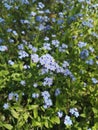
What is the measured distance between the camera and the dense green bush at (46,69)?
3.84 metres

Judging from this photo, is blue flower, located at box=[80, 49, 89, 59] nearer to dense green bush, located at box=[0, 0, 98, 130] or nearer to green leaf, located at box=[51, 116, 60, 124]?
dense green bush, located at box=[0, 0, 98, 130]

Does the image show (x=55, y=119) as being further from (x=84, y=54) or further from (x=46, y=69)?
(x=84, y=54)

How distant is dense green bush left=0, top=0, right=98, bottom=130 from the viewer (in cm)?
384

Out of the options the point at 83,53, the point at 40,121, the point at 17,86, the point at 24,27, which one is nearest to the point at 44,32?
the point at 24,27

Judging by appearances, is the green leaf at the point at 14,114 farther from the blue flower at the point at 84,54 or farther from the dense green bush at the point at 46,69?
the blue flower at the point at 84,54

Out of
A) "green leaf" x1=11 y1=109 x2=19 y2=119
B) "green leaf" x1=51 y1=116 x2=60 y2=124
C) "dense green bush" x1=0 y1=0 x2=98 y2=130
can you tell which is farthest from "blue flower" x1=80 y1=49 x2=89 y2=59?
"green leaf" x1=11 y1=109 x2=19 y2=119

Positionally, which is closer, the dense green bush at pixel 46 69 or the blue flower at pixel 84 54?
the dense green bush at pixel 46 69

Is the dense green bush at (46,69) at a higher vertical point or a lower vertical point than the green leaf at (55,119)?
higher

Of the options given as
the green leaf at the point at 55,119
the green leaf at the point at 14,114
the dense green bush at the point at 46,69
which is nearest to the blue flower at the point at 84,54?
the dense green bush at the point at 46,69

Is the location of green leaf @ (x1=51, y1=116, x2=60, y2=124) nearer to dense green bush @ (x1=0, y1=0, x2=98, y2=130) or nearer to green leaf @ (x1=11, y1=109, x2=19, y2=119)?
dense green bush @ (x1=0, y1=0, x2=98, y2=130)

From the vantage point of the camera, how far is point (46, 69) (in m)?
3.84

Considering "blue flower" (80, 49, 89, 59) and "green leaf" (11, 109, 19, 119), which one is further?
"blue flower" (80, 49, 89, 59)

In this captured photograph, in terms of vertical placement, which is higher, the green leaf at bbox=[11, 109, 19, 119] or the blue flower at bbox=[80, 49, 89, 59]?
the blue flower at bbox=[80, 49, 89, 59]

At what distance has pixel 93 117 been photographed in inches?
162
